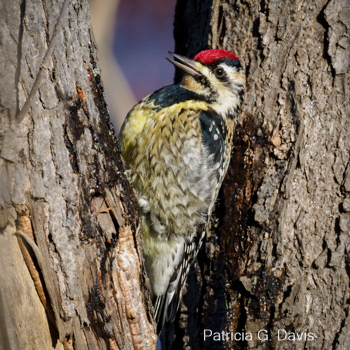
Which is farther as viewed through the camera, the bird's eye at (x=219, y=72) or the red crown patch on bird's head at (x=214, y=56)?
the bird's eye at (x=219, y=72)

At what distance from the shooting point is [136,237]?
1803 mm

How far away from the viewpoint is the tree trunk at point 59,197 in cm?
142

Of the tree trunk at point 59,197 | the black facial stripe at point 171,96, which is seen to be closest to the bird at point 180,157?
the black facial stripe at point 171,96

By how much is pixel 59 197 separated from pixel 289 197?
1263 mm

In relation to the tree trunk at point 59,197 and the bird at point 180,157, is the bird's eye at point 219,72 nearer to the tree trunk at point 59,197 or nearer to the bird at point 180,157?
the bird at point 180,157

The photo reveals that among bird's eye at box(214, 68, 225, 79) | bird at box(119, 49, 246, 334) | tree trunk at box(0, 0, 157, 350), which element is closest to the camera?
tree trunk at box(0, 0, 157, 350)

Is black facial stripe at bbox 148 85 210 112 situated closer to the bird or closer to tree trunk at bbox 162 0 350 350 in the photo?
the bird

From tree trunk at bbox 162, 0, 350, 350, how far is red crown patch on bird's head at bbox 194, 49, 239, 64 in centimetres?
13

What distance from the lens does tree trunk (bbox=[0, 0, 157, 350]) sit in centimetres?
142

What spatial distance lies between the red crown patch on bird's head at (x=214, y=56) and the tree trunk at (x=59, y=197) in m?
0.98

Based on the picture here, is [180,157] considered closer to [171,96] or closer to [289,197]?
[171,96]

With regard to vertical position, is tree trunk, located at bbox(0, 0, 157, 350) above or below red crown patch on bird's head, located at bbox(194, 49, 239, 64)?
below

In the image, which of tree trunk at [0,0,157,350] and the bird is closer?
tree trunk at [0,0,157,350]

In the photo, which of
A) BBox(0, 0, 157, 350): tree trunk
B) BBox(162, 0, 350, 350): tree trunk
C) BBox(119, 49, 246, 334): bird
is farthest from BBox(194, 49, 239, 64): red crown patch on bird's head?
BBox(0, 0, 157, 350): tree trunk
